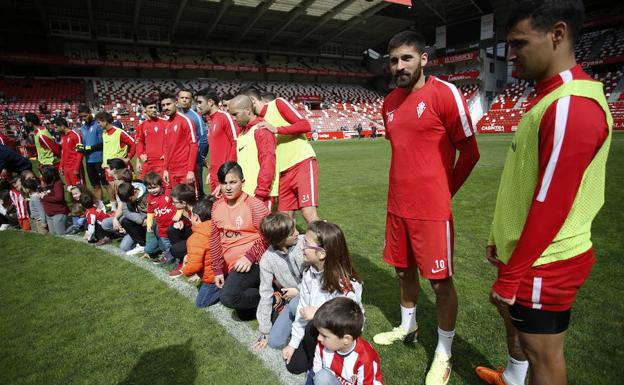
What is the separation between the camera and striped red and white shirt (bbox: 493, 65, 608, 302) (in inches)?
47.9

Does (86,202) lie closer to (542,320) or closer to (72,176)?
(72,176)

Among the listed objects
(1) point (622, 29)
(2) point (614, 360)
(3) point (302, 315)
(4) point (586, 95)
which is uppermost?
(1) point (622, 29)

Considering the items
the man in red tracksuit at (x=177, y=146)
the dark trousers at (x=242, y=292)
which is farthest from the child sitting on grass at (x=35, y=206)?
the dark trousers at (x=242, y=292)

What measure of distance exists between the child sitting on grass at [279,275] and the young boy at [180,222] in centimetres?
193

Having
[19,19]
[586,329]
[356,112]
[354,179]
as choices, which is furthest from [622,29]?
[19,19]

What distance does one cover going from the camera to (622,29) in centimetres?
3700

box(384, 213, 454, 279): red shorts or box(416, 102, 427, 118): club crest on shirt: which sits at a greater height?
box(416, 102, 427, 118): club crest on shirt

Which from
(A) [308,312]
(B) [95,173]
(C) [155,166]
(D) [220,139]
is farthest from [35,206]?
(A) [308,312]

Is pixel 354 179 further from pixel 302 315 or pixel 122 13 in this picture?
pixel 122 13

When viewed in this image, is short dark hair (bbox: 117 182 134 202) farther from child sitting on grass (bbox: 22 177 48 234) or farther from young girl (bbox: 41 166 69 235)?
child sitting on grass (bbox: 22 177 48 234)

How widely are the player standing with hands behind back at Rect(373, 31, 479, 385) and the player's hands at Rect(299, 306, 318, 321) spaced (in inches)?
32.5

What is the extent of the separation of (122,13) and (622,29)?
54.1 metres

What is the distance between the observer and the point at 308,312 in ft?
7.92

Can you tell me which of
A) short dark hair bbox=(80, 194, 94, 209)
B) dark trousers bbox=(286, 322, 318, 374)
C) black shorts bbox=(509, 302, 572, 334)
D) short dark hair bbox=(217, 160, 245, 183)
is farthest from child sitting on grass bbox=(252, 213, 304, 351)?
short dark hair bbox=(80, 194, 94, 209)
